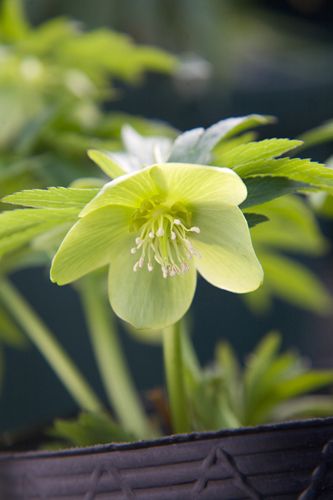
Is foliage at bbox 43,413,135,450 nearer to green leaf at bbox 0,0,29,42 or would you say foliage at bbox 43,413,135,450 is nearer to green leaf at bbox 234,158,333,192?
green leaf at bbox 234,158,333,192

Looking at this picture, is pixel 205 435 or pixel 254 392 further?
pixel 254 392

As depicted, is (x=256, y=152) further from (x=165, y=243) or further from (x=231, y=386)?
(x=231, y=386)

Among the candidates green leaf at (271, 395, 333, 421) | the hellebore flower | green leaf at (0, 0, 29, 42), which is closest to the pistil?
the hellebore flower

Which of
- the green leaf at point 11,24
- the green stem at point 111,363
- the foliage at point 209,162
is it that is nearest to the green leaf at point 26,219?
the foliage at point 209,162

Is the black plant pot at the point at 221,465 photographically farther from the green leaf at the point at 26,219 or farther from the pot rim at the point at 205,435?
the green leaf at the point at 26,219

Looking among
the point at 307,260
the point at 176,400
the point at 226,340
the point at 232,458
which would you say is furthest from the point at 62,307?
the point at 232,458

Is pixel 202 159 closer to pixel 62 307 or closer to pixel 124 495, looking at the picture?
pixel 124 495

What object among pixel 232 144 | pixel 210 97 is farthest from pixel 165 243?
pixel 210 97
